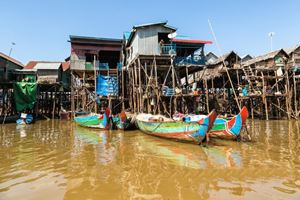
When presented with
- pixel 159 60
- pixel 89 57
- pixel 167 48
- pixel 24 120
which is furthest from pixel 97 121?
pixel 89 57

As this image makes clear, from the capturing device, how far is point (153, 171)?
6355 mm

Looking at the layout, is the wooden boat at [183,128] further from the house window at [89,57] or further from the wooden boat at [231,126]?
the house window at [89,57]

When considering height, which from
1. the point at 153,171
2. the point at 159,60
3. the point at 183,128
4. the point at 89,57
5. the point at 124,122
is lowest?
the point at 153,171

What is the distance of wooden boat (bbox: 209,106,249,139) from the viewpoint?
9.91 metres

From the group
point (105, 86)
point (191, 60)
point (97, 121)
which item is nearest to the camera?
point (97, 121)

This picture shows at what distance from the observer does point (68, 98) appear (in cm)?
3103

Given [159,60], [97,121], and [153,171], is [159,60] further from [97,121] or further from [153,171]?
[153,171]

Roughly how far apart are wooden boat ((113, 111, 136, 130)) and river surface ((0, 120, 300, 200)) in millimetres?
4794

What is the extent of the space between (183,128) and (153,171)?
3.81m

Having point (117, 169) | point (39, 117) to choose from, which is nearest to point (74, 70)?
point (39, 117)

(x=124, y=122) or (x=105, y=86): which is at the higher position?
(x=105, y=86)

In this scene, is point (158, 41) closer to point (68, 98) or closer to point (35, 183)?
point (35, 183)

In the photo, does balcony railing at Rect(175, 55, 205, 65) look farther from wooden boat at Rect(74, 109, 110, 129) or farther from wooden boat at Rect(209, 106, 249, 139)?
wooden boat at Rect(209, 106, 249, 139)

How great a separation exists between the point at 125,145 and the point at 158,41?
1135cm
